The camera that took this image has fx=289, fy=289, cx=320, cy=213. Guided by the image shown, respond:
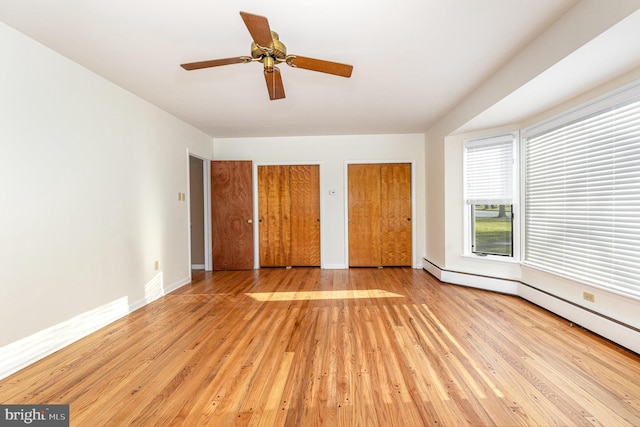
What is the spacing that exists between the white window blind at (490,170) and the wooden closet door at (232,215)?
12.1ft

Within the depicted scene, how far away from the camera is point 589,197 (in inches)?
108

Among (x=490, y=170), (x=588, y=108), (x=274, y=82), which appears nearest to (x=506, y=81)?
(x=588, y=108)

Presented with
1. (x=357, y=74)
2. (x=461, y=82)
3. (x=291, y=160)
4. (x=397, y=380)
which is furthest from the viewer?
(x=291, y=160)

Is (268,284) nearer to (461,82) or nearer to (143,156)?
(143,156)

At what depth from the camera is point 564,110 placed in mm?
2965

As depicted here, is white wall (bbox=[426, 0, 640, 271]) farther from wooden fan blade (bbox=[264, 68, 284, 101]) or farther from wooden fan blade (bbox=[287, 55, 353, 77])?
wooden fan blade (bbox=[264, 68, 284, 101])

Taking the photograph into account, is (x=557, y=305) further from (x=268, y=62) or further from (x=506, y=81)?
(x=268, y=62)

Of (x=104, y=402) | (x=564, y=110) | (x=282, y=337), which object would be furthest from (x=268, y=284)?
(x=564, y=110)

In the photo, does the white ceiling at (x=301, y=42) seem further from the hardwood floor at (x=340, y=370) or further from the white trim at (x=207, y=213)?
the hardwood floor at (x=340, y=370)

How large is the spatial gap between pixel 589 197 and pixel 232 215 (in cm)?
497

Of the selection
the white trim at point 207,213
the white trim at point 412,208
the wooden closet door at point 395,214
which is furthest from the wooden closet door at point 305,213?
the white trim at point 207,213

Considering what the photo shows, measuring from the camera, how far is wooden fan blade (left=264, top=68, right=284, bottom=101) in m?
2.21

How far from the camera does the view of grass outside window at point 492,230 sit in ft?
12.7

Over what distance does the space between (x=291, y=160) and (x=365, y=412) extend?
4489mm
